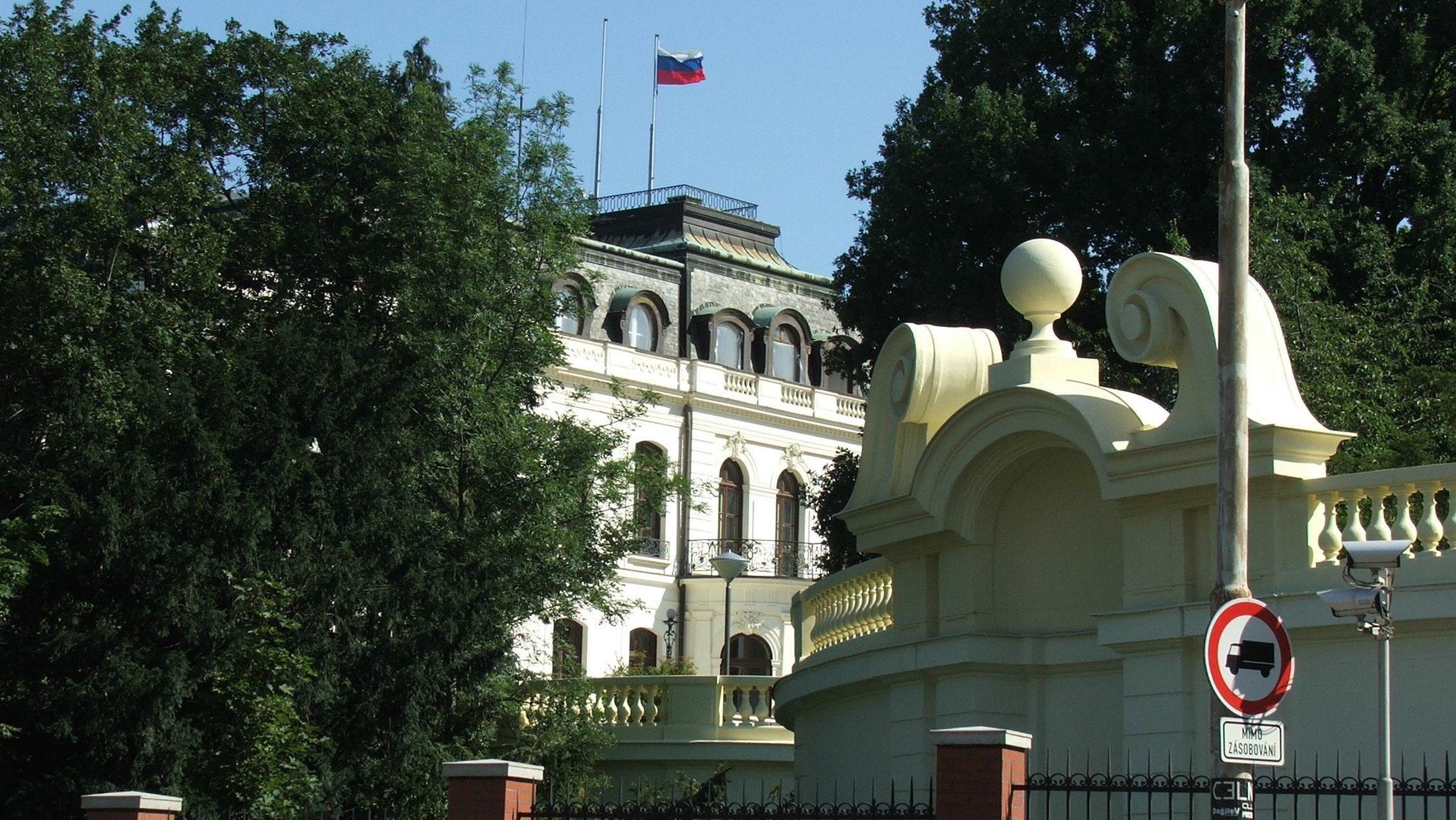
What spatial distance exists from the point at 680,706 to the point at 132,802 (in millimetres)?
15135

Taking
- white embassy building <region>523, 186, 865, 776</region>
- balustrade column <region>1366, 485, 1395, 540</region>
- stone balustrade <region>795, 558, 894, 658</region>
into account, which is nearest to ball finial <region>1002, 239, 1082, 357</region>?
stone balustrade <region>795, 558, 894, 658</region>

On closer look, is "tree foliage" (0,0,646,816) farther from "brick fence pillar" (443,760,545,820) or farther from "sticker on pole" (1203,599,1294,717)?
"sticker on pole" (1203,599,1294,717)

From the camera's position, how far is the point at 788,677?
21156 mm

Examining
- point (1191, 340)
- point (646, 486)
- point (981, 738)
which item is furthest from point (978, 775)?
point (646, 486)

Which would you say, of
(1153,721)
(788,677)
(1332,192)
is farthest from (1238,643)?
(1332,192)

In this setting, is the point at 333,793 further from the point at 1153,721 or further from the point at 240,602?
the point at 1153,721

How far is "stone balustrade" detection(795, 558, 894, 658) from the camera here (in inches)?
750

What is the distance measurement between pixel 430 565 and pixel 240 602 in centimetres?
298

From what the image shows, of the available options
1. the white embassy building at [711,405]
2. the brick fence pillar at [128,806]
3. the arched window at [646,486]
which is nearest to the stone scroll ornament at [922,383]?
the brick fence pillar at [128,806]

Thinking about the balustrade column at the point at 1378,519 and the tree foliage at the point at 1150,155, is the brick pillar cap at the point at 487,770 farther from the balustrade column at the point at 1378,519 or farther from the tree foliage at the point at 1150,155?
the tree foliage at the point at 1150,155

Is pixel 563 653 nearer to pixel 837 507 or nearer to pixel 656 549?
pixel 837 507

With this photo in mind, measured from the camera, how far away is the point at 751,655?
57.4m

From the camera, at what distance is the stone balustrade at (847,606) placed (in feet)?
62.5

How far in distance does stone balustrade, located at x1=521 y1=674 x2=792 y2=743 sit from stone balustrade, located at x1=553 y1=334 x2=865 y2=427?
75.1 feet
